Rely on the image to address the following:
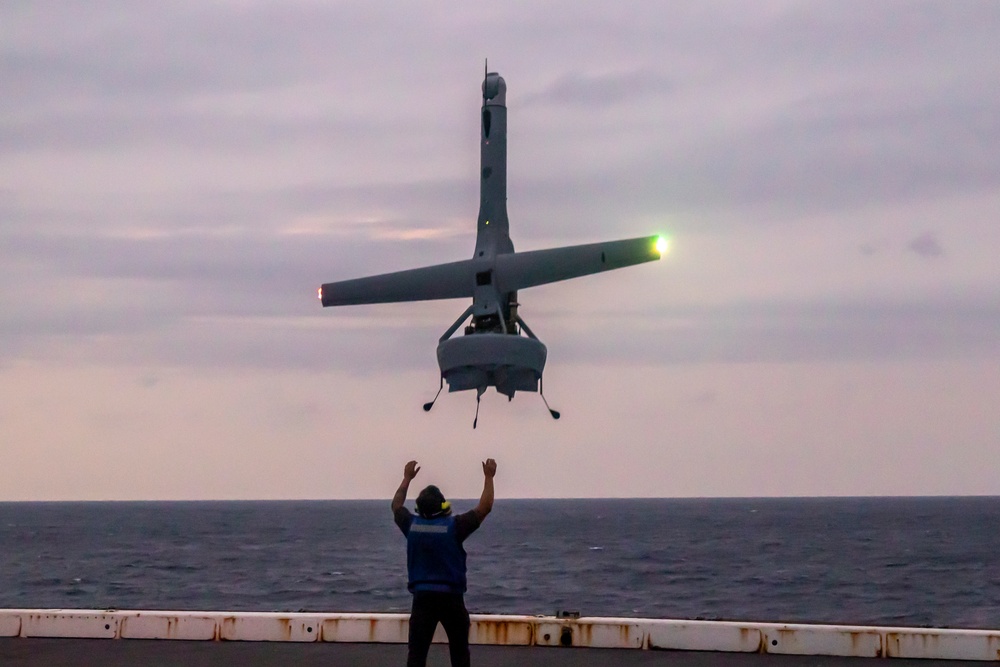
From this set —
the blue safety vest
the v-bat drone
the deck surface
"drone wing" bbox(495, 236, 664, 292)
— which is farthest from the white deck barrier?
"drone wing" bbox(495, 236, 664, 292)

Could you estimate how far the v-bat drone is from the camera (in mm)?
19531

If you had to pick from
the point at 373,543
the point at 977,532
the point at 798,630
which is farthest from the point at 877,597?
the point at 977,532

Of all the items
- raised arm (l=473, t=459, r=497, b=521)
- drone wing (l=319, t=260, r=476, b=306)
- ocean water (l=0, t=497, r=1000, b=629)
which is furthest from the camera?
ocean water (l=0, t=497, r=1000, b=629)

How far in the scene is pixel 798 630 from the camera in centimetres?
1523

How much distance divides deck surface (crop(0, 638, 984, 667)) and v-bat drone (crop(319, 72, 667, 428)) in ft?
13.3

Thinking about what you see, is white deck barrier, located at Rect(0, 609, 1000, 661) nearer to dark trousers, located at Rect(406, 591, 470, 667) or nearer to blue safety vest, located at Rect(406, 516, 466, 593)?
dark trousers, located at Rect(406, 591, 470, 667)

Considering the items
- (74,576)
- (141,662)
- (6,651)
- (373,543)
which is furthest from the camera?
(373,543)

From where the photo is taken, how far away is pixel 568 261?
Result: 19969 millimetres

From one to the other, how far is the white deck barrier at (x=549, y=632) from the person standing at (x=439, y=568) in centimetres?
441

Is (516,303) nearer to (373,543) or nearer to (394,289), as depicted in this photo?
(394,289)

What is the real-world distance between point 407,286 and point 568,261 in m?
3.20

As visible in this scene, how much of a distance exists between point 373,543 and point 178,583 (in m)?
58.8

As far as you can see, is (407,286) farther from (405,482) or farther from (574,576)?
(574,576)

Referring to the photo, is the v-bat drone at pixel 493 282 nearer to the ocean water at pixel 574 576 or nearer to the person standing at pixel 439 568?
the person standing at pixel 439 568
